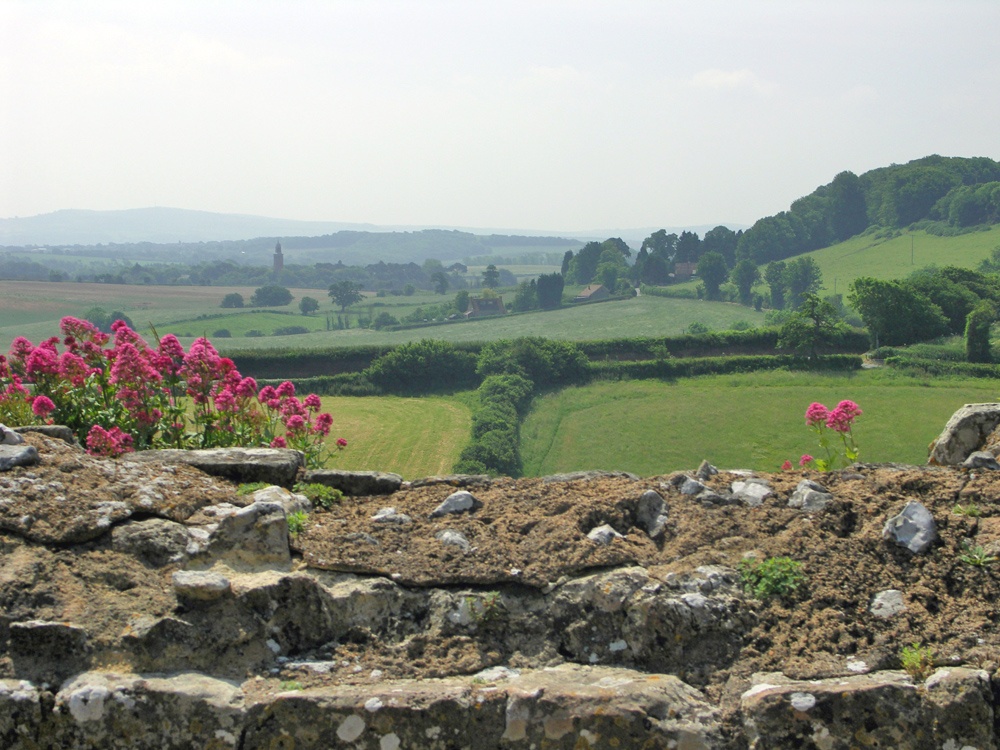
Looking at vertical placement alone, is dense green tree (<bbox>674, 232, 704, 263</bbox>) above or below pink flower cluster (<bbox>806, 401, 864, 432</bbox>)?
above

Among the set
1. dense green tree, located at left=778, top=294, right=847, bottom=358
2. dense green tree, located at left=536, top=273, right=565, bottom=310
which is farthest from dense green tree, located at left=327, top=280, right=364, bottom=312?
dense green tree, located at left=778, top=294, right=847, bottom=358

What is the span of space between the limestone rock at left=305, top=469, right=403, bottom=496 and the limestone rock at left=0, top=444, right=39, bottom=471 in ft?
5.91

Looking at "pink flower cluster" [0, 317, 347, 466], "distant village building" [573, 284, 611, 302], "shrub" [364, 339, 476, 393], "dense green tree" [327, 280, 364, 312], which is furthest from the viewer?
"dense green tree" [327, 280, 364, 312]

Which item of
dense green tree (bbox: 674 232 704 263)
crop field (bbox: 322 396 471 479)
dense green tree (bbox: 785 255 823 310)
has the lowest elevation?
crop field (bbox: 322 396 471 479)

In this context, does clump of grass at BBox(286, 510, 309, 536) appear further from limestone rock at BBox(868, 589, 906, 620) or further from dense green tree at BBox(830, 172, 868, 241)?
dense green tree at BBox(830, 172, 868, 241)

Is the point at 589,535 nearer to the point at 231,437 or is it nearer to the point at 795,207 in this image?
the point at 231,437

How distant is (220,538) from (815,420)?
5.97 metres

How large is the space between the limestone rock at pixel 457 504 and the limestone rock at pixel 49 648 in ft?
7.31

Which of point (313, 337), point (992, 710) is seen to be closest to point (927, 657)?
point (992, 710)

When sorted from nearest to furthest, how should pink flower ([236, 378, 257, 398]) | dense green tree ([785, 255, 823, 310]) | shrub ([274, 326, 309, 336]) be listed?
1. pink flower ([236, 378, 257, 398])
2. shrub ([274, 326, 309, 336])
3. dense green tree ([785, 255, 823, 310])

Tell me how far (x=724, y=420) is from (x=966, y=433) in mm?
60237

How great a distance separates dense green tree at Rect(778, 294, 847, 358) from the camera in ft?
258

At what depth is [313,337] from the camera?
11556 centimetres

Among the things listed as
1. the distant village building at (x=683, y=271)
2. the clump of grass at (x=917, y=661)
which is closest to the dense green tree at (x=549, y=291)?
the distant village building at (x=683, y=271)
